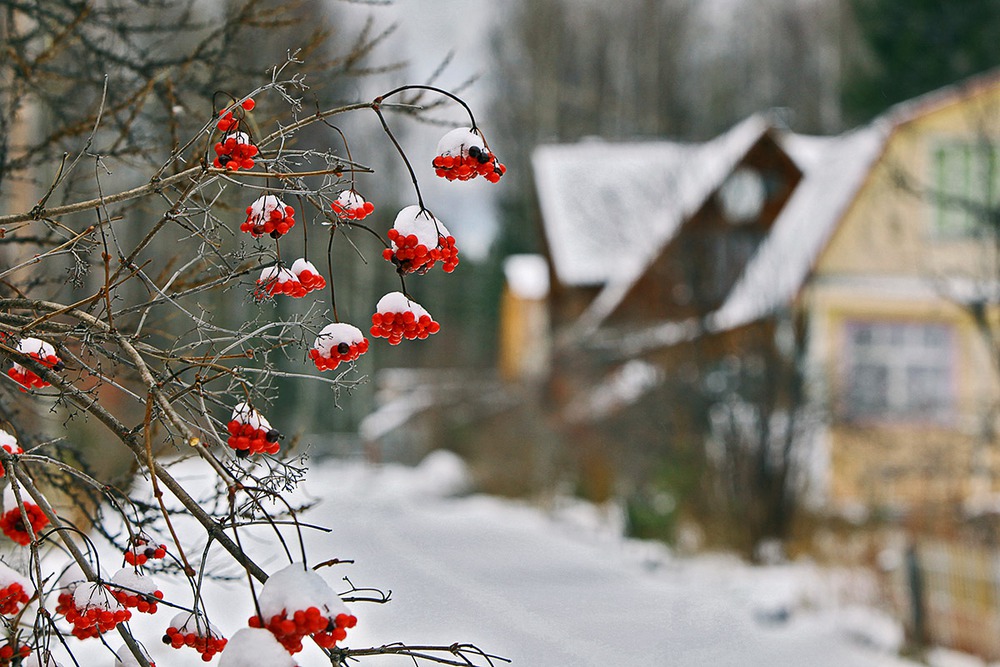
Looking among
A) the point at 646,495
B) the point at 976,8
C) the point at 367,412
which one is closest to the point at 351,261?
the point at 367,412

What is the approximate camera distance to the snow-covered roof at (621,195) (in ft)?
Result: 49.6

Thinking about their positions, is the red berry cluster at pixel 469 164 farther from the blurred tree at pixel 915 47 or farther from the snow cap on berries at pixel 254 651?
the blurred tree at pixel 915 47

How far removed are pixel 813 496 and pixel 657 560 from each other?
2508 mm

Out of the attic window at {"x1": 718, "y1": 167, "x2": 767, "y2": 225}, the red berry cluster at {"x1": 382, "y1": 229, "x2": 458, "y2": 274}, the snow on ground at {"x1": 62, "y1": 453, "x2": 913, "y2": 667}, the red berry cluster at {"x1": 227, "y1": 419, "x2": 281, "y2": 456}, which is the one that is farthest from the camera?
the attic window at {"x1": 718, "y1": 167, "x2": 767, "y2": 225}

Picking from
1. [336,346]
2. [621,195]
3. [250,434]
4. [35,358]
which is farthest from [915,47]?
[250,434]

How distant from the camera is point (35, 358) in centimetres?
289

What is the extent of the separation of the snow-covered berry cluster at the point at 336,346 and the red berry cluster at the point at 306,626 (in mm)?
603

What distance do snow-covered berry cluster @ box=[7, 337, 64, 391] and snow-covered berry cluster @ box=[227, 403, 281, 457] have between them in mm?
644

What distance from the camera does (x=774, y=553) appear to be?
488 inches

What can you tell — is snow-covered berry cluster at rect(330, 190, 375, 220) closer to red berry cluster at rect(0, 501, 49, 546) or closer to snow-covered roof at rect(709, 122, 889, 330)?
red berry cluster at rect(0, 501, 49, 546)

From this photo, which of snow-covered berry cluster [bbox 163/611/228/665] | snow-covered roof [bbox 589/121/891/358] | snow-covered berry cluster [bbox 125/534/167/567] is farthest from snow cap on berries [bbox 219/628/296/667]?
snow-covered roof [bbox 589/121/891/358]

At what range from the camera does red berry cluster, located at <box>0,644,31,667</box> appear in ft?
8.23

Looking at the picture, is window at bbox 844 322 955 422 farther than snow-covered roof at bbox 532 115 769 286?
Yes

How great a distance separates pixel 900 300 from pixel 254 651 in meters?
16.4
